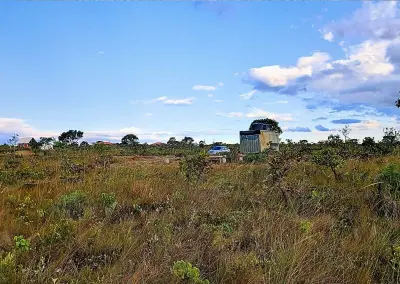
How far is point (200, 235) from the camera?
126 inches

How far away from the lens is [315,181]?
605cm

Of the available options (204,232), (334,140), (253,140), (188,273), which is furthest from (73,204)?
(253,140)

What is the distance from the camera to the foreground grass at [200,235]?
8.38 feet

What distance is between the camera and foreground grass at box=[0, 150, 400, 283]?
8.38 ft

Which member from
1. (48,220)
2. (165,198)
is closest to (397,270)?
(165,198)

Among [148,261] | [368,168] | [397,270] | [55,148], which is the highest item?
[55,148]

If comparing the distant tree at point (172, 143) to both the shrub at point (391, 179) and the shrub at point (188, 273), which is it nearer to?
the shrub at point (391, 179)

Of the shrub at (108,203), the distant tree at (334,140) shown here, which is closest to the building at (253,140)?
the distant tree at (334,140)

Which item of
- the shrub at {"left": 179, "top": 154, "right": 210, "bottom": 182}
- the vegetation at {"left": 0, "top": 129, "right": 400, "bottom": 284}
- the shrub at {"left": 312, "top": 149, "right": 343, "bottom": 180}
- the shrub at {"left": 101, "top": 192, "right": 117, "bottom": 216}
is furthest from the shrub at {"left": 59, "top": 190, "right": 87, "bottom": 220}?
the shrub at {"left": 312, "top": 149, "right": 343, "bottom": 180}

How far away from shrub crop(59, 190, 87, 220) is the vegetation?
0.01 meters

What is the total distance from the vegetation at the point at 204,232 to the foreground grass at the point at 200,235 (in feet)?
0.04

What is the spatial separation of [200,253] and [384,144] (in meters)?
12.4

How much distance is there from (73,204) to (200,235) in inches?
64.4

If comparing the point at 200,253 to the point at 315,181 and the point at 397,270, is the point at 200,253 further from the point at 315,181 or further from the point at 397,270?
the point at 315,181
